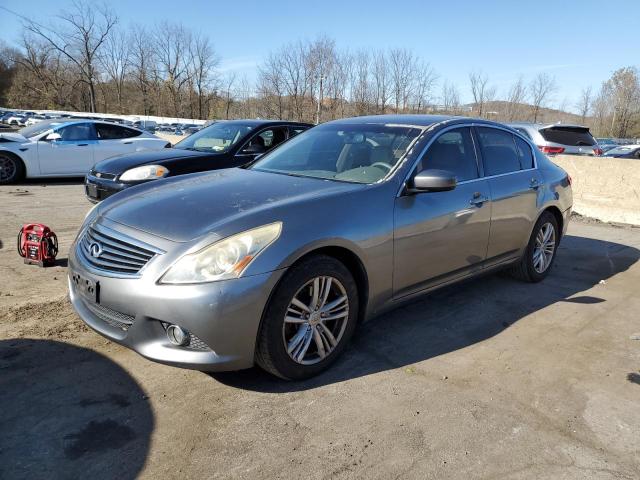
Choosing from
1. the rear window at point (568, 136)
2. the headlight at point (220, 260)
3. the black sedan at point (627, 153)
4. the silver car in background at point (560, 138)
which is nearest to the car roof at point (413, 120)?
the headlight at point (220, 260)

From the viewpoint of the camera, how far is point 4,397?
2754 millimetres

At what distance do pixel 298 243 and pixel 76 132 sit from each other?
1066 cm

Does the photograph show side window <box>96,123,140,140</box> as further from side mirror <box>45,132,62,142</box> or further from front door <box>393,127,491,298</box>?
front door <box>393,127,491,298</box>

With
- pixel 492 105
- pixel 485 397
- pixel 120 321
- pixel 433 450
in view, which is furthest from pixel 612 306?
pixel 492 105

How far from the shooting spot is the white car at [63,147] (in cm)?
1093

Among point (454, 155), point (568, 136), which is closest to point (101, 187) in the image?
point (454, 155)

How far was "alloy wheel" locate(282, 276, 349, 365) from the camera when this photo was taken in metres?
2.95

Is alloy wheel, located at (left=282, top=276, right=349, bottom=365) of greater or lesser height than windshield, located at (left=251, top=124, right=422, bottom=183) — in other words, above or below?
below

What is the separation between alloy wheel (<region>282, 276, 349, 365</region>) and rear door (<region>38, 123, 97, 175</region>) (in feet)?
34.5

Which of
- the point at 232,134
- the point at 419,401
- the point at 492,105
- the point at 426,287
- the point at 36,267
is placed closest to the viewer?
the point at 419,401

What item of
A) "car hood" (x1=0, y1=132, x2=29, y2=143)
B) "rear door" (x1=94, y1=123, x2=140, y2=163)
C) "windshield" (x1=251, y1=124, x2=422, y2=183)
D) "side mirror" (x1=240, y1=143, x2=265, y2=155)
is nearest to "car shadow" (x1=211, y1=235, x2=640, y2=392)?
"windshield" (x1=251, y1=124, x2=422, y2=183)

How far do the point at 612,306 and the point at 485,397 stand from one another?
2.46 metres

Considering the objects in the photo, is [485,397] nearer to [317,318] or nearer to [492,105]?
[317,318]

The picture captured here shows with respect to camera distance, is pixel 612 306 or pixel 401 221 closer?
pixel 401 221
